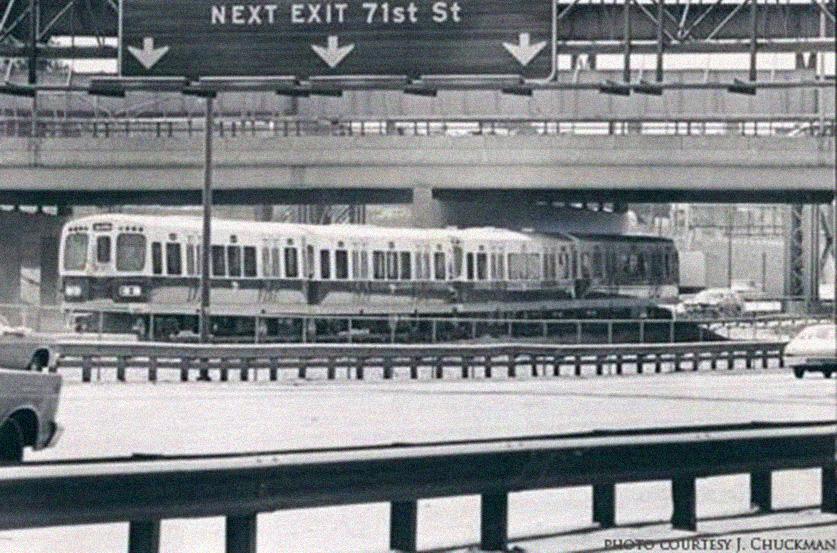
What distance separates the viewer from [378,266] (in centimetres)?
6231

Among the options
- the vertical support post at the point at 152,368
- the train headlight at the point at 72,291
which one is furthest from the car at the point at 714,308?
the vertical support post at the point at 152,368

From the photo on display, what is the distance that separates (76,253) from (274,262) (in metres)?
5.50

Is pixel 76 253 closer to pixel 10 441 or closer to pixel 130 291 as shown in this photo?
pixel 130 291

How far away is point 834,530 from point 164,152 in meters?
58.3

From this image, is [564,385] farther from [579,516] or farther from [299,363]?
[579,516]

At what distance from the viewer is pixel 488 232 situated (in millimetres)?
66312

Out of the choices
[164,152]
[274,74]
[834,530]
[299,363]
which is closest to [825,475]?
[834,530]

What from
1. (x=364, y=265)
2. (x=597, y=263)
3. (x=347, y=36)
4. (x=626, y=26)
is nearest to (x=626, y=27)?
(x=626, y=26)

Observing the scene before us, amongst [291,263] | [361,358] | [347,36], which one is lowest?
[361,358]

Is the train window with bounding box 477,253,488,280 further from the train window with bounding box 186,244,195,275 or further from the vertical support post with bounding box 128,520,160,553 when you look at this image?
the vertical support post with bounding box 128,520,160,553

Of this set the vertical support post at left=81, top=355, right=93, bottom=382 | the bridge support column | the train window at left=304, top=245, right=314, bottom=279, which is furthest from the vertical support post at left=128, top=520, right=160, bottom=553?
the bridge support column

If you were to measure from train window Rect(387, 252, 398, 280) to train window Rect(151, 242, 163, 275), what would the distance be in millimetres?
8152

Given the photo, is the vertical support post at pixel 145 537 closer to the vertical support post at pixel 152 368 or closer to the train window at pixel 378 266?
the vertical support post at pixel 152 368

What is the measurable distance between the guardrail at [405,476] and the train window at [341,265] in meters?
46.7
